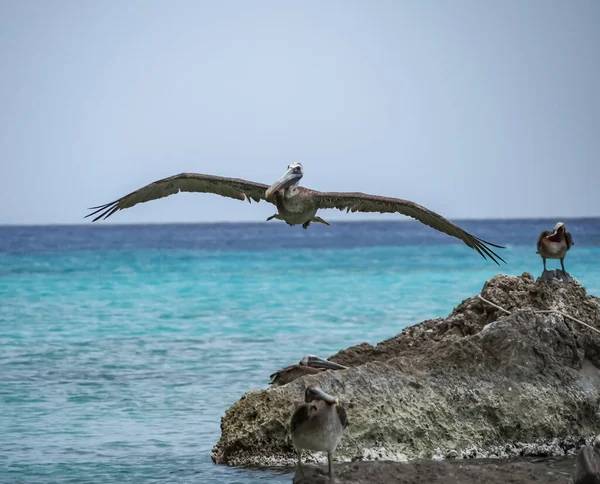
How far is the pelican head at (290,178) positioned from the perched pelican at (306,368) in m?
1.61

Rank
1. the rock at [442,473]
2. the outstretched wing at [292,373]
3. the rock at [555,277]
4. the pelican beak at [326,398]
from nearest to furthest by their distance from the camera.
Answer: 1. the pelican beak at [326,398]
2. the rock at [442,473]
3. the outstretched wing at [292,373]
4. the rock at [555,277]

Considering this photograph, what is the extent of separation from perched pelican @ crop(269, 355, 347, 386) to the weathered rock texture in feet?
1.27

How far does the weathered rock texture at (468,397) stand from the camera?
24.5 ft

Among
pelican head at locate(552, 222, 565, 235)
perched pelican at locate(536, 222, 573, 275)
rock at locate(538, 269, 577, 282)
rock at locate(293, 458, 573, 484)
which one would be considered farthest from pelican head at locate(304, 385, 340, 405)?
pelican head at locate(552, 222, 565, 235)

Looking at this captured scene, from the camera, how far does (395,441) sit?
292 inches

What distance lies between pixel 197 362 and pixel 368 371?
7.03 meters

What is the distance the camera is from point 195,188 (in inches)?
384

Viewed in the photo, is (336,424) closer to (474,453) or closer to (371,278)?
(474,453)

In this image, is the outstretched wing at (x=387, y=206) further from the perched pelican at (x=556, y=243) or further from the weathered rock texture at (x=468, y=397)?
the weathered rock texture at (x=468, y=397)

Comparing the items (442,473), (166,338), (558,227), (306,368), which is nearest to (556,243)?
(558,227)

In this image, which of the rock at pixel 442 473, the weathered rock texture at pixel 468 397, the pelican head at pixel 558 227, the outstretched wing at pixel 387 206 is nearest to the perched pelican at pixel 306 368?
the weathered rock texture at pixel 468 397

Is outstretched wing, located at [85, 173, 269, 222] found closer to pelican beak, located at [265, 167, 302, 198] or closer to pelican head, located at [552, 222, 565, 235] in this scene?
pelican beak, located at [265, 167, 302, 198]

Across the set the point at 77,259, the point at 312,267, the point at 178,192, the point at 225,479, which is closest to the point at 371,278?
the point at 312,267

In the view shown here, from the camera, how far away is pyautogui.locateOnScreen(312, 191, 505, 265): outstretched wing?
9.28 meters
